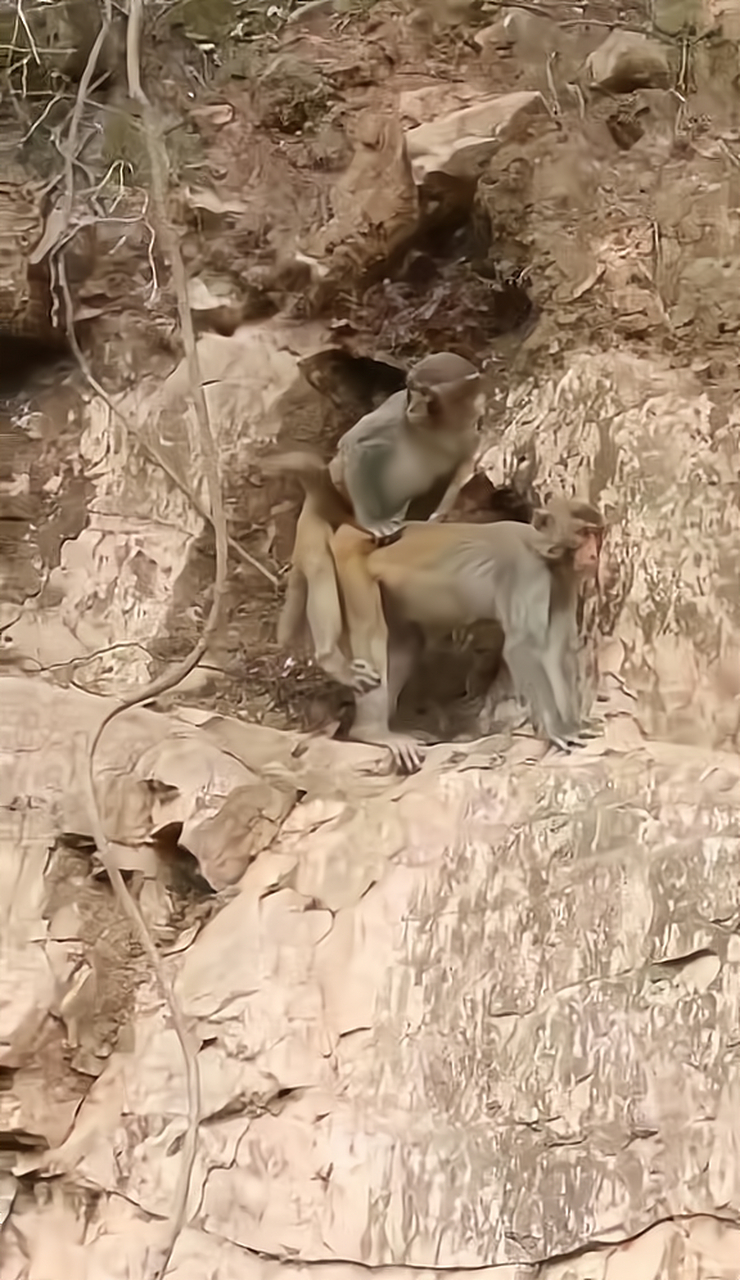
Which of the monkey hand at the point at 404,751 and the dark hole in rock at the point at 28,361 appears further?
the dark hole in rock at the point at 28,361

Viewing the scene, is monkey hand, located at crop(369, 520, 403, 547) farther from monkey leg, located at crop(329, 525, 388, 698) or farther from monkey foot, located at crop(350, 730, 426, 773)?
monkey foot, located at crop(350, 730, 426, 773)

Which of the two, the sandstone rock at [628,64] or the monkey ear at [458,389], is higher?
the sandstone rock at [628,64]

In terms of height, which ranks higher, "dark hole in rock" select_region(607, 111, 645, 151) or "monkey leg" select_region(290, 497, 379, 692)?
"dark hole in rock" select_region(607, 111, 645, 151)

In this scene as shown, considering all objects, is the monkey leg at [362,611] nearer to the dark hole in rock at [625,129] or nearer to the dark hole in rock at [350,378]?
the dark hole in rock at [350,378]

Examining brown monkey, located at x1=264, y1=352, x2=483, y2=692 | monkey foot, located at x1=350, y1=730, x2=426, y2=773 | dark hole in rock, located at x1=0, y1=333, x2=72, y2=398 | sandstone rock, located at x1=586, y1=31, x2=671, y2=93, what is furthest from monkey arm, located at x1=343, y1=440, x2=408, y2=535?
sandstone rock, located at x1=586, y1=31, x2=671, y2=93

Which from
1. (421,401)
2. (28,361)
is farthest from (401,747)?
(28,361)

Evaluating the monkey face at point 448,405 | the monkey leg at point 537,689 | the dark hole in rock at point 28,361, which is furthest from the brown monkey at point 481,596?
the dark hole in rock at point 28,361

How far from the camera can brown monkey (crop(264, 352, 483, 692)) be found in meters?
1.25

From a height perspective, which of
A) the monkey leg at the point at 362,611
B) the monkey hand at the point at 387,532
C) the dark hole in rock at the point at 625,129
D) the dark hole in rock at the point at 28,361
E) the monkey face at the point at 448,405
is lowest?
the monkey leg at the point at 362,611

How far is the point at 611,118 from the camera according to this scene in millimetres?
1270

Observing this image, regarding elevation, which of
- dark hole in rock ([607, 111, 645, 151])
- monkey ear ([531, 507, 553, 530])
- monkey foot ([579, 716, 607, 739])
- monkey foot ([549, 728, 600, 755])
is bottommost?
monkey foot ([549, 728, 600, 755])

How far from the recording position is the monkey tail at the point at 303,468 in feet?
4.17

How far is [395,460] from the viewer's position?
1.27 metres

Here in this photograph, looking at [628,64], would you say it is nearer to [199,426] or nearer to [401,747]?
[199,426]
